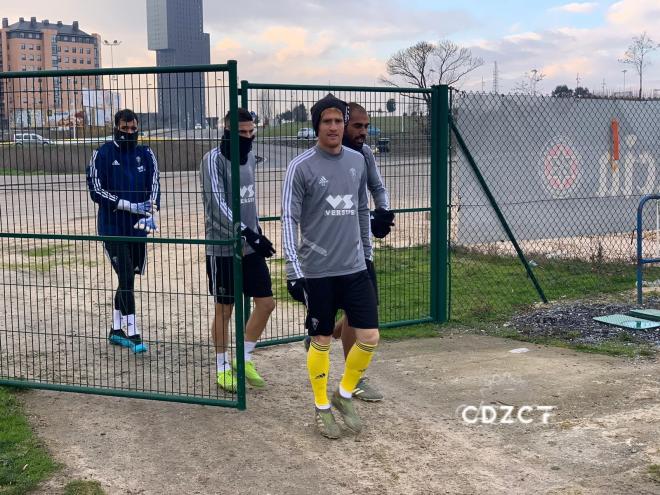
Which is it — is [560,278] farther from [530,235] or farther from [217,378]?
[217,378]

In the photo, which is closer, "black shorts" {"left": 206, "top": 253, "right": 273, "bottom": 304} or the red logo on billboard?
"black shorts" {"left": 206, "top": 253, "right": 273, "bottom": 304}

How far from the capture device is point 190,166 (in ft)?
17.7

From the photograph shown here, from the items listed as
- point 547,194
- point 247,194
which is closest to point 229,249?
point 247,194

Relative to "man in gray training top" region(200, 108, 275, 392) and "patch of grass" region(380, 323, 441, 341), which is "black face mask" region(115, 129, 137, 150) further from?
"patch of grass" region(380, 323, 441, 341)

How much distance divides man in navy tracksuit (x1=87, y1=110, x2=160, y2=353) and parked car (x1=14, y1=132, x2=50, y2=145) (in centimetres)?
44

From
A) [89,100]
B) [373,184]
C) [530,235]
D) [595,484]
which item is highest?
[89,100]

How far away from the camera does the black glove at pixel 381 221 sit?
566 centimetres

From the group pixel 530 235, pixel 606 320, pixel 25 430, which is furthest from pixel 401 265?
pixel 25 430

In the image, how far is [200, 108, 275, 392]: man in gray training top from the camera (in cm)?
525

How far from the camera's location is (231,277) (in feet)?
18.1

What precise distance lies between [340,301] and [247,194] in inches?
49.1

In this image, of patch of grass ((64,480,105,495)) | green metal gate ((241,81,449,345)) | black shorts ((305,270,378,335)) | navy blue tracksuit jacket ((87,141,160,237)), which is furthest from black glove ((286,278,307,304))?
green metal gate ((241,81,449,345))

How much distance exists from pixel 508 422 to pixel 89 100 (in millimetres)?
3626

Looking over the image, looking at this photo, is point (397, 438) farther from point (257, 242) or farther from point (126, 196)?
point (126, 196)
